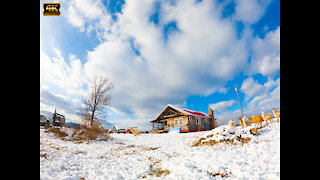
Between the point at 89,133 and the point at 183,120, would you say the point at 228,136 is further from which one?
the point at 183,120

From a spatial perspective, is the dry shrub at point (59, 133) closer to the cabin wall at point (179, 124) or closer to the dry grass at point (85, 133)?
the dry grass at point (85, 133)

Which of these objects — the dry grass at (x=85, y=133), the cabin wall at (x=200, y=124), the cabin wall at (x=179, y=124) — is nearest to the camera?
the dry grass at (x=85, y=133)

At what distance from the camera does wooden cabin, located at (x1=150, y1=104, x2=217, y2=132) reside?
64.1 feet

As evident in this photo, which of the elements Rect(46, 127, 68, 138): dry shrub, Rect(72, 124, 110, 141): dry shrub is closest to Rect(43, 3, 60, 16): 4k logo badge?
Rect(72, 124, 110, 141): dry shrub

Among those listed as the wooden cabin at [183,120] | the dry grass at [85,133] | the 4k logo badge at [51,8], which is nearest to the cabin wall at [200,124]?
the wooden cabin at [183,120]

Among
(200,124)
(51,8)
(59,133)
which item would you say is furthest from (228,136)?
(200,124)

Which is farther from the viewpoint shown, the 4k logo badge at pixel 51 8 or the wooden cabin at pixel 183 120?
the wooden cabin at pixel 183 120

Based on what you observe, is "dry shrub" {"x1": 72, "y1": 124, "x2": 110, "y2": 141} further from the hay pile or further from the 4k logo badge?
the 4k logo badge

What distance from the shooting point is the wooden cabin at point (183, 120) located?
19525 mm

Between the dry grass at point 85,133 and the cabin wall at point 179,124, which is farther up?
the dry grass at point 85,133

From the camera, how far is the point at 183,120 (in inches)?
781
